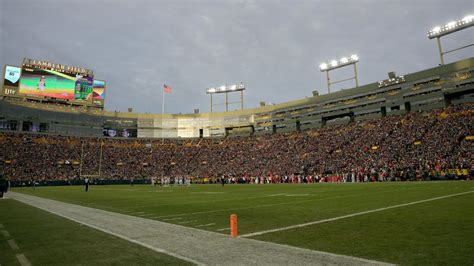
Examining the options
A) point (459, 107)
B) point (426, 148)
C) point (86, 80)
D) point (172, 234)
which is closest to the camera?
point (172, 234)

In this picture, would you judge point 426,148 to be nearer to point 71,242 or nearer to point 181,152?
point 71,242

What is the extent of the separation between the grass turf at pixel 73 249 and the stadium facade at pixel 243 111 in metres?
53.4

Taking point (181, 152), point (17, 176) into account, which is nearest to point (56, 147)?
point (17, 176)

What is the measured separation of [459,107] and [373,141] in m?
12.3

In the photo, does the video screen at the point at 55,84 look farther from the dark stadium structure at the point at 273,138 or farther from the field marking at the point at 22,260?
the field marking at the point at 22,260

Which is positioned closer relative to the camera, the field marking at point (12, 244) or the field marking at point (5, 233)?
the field marking at point (12, 244)

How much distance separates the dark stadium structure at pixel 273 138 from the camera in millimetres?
38219

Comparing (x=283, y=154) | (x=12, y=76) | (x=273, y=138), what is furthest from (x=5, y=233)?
(x=12, y=76)

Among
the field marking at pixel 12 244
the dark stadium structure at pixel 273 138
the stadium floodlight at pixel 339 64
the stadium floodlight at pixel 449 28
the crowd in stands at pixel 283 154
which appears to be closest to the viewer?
the field marking at pixel 12 244

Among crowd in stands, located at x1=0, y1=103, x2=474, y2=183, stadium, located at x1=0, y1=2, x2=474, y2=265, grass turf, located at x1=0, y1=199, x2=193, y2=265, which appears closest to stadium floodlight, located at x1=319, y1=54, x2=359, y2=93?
stadium, located at x1=0, y1=2, x2=474, y2=265

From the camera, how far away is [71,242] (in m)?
6.73

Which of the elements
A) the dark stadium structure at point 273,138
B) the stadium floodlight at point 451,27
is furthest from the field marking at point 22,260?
the stadium floodlight at point 451,27

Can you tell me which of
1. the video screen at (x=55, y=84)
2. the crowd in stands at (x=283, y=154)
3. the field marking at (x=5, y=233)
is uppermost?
the video screen at (x=55, y=84)

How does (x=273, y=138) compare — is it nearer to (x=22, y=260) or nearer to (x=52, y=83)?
(x=52, y=83)
